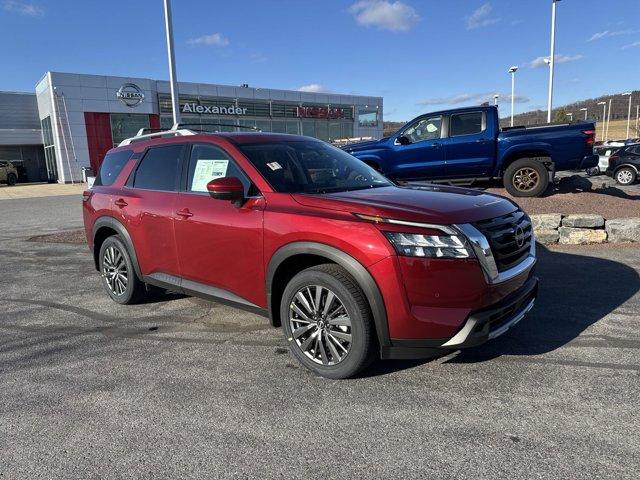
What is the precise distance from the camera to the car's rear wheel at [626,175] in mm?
18328

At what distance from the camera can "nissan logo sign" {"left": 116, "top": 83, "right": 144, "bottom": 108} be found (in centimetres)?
3469

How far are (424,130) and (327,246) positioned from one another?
296 inches

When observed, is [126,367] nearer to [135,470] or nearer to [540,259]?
[135,470]

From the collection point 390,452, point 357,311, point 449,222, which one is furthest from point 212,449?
point 449,222

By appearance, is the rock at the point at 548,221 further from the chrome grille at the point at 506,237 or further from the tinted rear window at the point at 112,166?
the tinted rear window at the point at 112,166

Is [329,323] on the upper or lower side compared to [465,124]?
lower

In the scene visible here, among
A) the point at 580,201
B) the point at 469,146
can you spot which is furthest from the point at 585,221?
the point at 469,146

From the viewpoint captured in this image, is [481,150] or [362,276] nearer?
[362,276]

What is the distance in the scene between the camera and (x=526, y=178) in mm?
9617

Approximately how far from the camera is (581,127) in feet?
30.1

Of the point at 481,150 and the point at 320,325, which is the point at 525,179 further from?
the point at 320,325

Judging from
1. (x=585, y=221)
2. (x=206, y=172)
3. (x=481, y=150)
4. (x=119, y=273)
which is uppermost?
(x=481, y=150)

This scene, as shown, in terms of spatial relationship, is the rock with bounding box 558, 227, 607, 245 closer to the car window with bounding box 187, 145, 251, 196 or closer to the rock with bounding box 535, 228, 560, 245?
the rock with bounding box 535, 228, 560, 245

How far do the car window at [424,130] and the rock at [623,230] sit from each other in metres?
3.80
